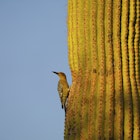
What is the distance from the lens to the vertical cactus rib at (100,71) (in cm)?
371

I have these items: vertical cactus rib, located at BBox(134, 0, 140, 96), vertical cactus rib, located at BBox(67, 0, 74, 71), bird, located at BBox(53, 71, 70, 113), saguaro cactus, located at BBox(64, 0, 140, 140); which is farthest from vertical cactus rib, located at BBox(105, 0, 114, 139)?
bird, located at BBox(53, 71, 70, 113)

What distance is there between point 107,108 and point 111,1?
980 millimetres

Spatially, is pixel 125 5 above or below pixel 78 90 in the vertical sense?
above

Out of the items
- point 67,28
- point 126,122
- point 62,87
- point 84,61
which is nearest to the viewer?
point 126,122

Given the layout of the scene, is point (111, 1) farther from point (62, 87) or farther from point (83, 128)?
point (62, 87)

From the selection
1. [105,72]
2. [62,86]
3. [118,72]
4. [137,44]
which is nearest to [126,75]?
[118,72]

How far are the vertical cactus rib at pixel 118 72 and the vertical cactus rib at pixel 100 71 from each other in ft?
0.35

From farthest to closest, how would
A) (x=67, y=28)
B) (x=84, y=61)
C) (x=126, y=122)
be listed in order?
(x=67, y=28) → (x=84, y=61) → (x=126, y=122)

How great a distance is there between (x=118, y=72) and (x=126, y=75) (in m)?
0.07

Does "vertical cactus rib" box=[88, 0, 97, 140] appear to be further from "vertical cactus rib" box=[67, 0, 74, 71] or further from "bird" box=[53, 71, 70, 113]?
"bird" box=[53, 71, 70, 113]

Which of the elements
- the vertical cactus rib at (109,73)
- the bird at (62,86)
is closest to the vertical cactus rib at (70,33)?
the vertical cactus rib at (109,73)

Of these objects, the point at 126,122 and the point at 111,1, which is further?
the point at 111,1

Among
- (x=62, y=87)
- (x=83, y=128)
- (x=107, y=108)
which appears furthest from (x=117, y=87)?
(x=62, y=87)

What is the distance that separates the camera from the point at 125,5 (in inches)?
155
